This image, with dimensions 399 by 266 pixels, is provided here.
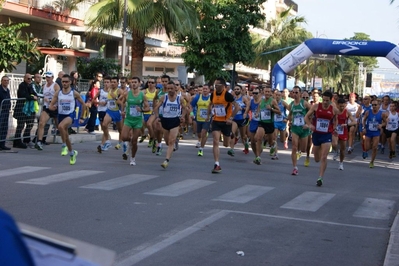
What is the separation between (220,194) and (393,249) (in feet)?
15.2

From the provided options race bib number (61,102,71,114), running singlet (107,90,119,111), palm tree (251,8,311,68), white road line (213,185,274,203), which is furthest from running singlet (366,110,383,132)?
palm tree (251,8,311,68)

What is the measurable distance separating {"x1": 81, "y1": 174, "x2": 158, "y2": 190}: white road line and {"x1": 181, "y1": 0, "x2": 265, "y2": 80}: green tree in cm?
2906

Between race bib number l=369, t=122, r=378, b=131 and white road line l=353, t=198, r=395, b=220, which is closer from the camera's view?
white road line l=353, t=198, r=395, b=220

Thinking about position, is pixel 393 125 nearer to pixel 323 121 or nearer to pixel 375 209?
pixel 323 121

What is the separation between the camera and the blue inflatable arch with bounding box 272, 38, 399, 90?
104 feet

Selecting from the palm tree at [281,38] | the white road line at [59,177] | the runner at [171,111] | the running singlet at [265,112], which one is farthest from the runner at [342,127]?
the palm tree at [281,38]

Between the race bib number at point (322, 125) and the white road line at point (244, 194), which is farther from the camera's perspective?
the race bib number at point (322, 125)

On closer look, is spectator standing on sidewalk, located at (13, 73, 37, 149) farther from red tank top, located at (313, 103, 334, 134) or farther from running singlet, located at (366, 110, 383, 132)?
running singlet, located at (366, 110, 383, 132)

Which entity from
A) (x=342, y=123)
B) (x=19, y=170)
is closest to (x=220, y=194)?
(x=19, y=170)

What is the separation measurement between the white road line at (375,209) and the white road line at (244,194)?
1.70 m

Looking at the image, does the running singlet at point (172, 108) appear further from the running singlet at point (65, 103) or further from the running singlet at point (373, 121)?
the running singlet at point (373, 121)

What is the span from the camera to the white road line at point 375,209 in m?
11.7

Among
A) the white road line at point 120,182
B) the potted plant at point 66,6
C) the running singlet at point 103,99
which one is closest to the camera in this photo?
the white road line at point 120,182

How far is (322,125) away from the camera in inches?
624
